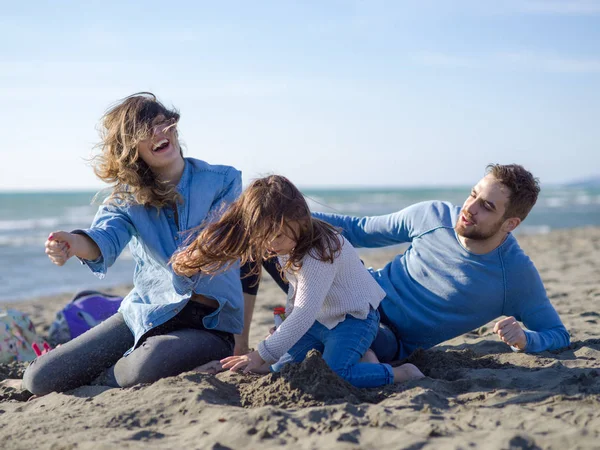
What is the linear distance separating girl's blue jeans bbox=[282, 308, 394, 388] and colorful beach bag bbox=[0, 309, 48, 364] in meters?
1.98

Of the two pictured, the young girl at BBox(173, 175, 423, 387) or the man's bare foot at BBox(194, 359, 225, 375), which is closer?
the young girl at BBox(173, 175, 423, 387)

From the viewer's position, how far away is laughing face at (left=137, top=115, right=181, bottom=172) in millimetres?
3658

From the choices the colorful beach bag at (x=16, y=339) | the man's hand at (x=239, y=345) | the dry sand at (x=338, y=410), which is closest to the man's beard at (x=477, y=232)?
the dry sand at (x=338, y=410)

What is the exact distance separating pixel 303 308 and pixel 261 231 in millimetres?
421

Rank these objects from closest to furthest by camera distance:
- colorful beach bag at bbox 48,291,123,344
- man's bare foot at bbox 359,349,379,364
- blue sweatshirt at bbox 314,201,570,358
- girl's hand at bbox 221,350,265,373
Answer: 1. girl's hand at bbox 221,350,265,373
2. man's bare foot at bbox 359,349,379,364
3. blue sweatshirt at bbox 314,201,570,358
4. colorful beach bag at bbox 48,291,123,344

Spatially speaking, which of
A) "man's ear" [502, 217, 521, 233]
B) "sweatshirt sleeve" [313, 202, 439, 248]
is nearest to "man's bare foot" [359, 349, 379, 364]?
"sweatshirt sleeve" [313, 202, 439, 248]

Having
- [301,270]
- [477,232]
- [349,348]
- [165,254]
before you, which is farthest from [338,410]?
[165,254]

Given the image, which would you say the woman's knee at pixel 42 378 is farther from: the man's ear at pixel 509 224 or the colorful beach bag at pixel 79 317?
the man's ear at pixel 509 224

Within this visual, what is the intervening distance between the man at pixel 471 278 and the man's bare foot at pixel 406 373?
0.34 meters

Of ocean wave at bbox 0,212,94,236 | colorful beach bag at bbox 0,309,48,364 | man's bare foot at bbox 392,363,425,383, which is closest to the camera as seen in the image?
man's bare foot at bbox 392,363,425,383

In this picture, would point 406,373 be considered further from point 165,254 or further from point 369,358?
point 165,254

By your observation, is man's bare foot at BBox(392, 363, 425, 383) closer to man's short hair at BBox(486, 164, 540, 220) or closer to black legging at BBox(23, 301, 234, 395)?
man's short hair at BBox(486, 164, 540, 220)

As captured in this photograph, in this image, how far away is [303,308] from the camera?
313cm

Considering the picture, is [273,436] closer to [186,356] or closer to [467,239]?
[186,356]
